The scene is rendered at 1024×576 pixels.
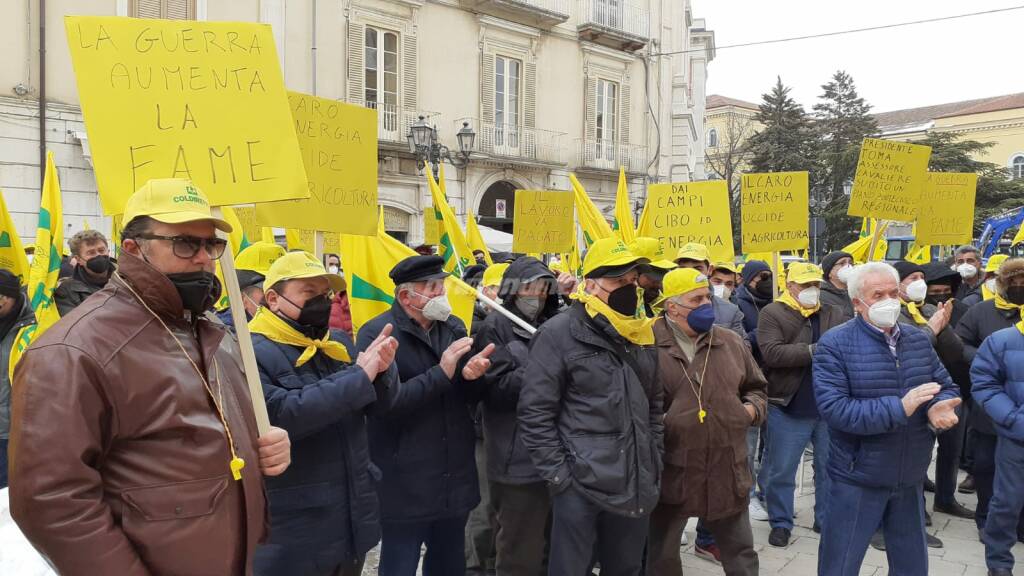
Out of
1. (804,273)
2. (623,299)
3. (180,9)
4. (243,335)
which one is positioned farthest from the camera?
(180,9)

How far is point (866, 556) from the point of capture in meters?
5.21

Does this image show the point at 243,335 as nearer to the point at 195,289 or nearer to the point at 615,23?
the point at 195,289

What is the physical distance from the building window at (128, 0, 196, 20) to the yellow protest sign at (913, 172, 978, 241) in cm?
1475

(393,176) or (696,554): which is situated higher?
(393,176)

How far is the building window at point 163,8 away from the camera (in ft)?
53.3

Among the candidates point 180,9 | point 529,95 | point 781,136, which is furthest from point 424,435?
point 781,136

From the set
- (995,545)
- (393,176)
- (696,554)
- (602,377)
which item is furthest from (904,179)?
(393,176)

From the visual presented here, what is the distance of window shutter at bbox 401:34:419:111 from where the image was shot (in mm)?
20297

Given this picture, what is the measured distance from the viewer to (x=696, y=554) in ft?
17.3

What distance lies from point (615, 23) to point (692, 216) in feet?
66.5

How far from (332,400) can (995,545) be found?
13.8ft

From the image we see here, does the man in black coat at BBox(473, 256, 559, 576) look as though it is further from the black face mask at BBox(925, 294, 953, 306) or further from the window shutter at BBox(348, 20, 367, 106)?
the window shutter at BBox(348, 20, 367, 106)

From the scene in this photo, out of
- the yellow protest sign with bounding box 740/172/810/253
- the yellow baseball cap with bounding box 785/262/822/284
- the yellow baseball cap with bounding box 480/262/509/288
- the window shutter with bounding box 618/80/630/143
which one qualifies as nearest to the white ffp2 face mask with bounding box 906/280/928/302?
the yellow baseball cap with bounding box 785/262/822/284

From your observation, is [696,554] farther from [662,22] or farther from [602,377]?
[662,22]
